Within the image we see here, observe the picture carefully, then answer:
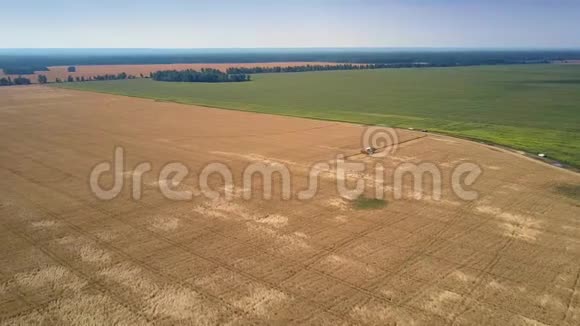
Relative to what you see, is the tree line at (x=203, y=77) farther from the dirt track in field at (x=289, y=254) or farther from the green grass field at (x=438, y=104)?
the dirt track in field at (x=289, y=254)

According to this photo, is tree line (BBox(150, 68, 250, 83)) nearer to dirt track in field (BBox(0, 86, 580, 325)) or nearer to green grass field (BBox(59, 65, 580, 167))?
green grass field (BBox(59, 65, 580, 167))

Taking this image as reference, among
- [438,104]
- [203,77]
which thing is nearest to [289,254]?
[438,104]

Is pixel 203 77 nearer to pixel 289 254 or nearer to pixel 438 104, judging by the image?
pixel 438 104

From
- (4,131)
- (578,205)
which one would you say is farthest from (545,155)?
(4,131)

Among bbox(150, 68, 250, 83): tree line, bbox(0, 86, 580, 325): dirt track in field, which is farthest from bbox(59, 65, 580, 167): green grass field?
bbox(150, 68, 250, 83): tree line

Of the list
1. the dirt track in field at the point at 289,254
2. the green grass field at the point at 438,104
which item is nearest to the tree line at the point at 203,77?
the green grass field at the point at 438,104

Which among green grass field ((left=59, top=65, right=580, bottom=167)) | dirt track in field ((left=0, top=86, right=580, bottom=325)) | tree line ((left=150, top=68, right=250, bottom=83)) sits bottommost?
dirt track in field ((left=0, top=86, right=580, bottom=325))
